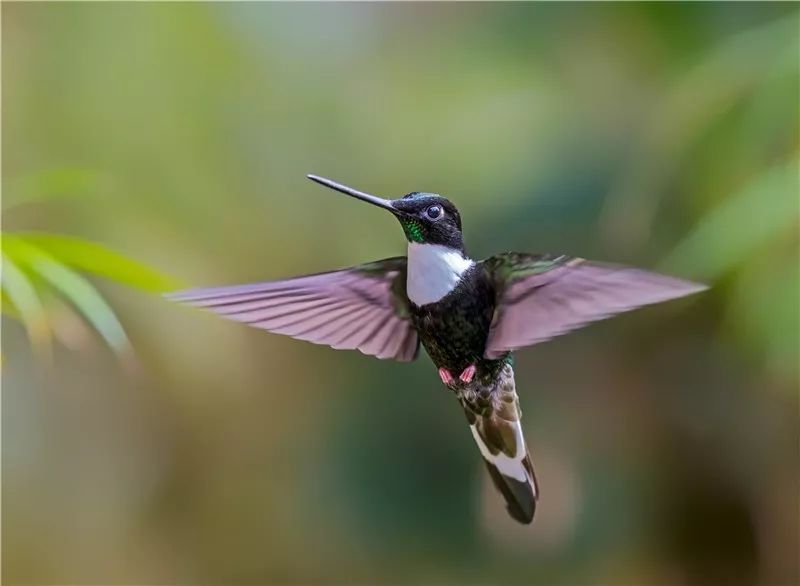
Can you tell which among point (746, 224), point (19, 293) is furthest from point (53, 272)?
point (746, 224)

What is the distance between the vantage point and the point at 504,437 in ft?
1.78

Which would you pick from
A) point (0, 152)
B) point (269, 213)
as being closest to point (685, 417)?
point (269, 213)

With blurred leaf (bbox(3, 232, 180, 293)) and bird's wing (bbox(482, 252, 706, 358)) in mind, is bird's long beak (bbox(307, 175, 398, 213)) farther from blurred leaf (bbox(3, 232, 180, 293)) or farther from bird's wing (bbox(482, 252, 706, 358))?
blurred leaf (bbox(3, 232, 180, 293))

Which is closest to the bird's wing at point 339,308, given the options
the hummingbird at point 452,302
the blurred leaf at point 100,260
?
the hummingbird at point 452,302

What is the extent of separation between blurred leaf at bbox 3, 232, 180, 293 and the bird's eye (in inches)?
13.6

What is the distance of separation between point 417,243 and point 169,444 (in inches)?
34.5

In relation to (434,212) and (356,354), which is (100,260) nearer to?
(434,212)

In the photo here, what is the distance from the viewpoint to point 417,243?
0.42m

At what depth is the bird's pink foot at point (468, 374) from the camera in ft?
1.60

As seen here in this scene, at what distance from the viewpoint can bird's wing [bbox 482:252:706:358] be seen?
1.13 feet

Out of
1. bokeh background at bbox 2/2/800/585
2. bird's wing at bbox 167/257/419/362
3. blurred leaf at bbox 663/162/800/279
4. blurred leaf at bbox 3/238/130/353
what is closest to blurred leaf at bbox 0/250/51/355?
blurred leaf at bbox 3/238/130/353

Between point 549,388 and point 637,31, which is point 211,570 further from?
point 637,31

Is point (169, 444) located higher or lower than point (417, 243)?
lower

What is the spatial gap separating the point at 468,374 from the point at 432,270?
0.29 feet
